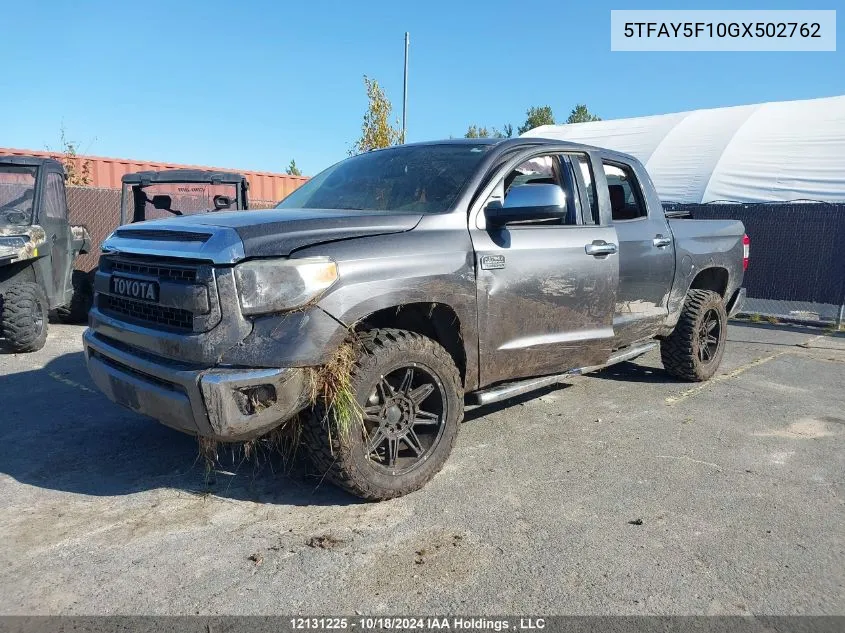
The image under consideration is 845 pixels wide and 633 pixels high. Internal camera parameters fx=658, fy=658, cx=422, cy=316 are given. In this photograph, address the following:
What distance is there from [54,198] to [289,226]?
6.25m

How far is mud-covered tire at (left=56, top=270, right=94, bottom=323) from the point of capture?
8.79 meters

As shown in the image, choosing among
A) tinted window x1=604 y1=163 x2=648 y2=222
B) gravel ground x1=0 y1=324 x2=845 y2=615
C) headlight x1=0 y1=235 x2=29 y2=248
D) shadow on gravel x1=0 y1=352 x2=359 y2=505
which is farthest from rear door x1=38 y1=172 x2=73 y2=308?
tinted window x1=604 y1=163 x2=648 y2=222

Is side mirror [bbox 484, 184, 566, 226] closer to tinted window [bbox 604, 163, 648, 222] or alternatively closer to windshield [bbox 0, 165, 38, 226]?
tinted window [bbox 604, 163, 648, 222]

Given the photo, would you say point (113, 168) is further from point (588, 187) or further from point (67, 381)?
point (588, 187)

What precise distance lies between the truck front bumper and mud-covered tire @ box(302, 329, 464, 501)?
0.80ft

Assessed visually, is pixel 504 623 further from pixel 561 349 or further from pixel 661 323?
pixel 661 323

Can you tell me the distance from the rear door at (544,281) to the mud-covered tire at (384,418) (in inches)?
14.1

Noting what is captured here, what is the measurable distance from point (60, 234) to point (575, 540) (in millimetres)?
7419

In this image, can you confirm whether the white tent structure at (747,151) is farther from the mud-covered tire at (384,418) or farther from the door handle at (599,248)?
the mud-covered tire at (384,418)

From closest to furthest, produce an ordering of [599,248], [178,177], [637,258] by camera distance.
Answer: [599,248], [637,258], [178,177]

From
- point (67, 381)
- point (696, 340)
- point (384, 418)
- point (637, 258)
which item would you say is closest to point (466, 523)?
point (384, 418)

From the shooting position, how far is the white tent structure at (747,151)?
1525 centimetres

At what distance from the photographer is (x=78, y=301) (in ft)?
29.0

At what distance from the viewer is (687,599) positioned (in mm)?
2607
